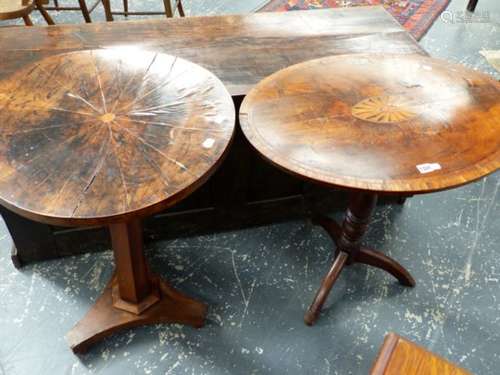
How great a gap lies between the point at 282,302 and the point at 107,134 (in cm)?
99

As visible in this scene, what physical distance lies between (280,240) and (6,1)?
82.5 inches

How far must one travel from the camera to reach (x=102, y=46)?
5.71ft

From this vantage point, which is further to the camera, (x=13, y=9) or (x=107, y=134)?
(x=13, y=9)

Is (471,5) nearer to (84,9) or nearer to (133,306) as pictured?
(84,9)

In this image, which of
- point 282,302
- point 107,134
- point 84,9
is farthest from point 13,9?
point 282,302

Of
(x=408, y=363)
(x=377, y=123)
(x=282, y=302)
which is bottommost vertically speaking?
(x=282, y=302)

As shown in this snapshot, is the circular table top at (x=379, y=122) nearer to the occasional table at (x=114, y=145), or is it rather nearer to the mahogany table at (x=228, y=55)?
the occasional table at (x=114, y=145)

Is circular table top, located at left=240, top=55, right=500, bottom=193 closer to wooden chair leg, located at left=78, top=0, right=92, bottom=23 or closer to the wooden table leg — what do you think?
the wooden table leg

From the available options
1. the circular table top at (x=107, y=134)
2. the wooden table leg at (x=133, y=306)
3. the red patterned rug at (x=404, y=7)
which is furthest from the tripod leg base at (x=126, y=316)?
the red patterned rug at (x=404, y=7)

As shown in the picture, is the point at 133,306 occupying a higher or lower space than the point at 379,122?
lower

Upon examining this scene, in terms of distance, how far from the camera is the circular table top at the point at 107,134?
984 millimetres

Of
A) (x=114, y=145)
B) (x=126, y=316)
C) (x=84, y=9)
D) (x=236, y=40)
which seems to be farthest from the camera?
(x=84, y=9)

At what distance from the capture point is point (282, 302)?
5.77ft

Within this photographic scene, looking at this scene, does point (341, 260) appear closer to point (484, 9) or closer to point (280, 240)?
point (280, 240)
